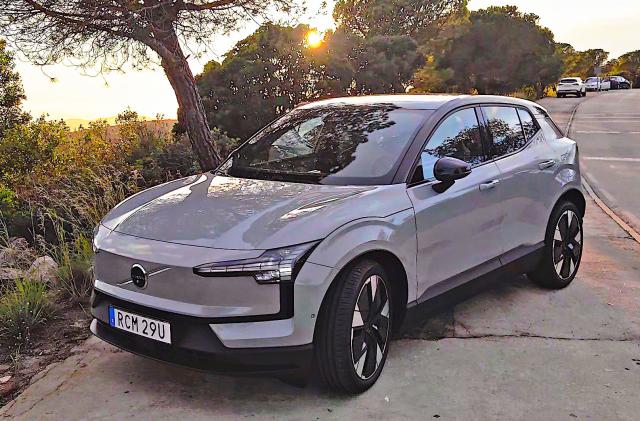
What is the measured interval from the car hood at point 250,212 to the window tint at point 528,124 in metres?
1.84

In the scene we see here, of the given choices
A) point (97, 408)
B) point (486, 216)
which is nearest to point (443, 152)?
point (486, 216)

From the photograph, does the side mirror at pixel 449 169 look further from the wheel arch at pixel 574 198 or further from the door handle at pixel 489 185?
the wheel arch at pixel 574 198

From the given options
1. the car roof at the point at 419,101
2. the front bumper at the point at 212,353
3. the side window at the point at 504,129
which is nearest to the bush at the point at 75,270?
the front bumper at the point at 212,353

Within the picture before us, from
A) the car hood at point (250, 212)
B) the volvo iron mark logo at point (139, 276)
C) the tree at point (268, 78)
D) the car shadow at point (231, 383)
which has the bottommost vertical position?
the car shadow at point (231, 383)

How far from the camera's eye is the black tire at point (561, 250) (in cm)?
487

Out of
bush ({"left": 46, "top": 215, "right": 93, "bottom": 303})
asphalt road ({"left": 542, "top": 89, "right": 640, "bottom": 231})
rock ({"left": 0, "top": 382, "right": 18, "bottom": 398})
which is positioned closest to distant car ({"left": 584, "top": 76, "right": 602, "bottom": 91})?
asphalt road ({"left": 542, "top": 89, "right": 640, "bottom": 231})

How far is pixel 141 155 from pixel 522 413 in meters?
8.19

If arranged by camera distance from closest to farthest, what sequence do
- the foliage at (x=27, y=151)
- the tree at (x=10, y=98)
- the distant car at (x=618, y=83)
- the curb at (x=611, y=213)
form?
the curb at (x=611, y=213)
the foliage at (x=27, y=151)
the tree at (x=10, y=98)
the distant car at (x=618, y=83)

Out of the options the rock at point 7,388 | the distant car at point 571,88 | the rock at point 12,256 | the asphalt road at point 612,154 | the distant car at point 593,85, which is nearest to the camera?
the rock at point 7,388

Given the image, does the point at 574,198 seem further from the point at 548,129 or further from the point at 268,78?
the point at 268,78

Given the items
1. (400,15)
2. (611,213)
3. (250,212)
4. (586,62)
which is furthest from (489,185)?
(586,62)

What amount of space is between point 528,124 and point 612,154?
1216 cm

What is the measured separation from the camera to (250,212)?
10.5 ft

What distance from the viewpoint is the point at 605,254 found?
6.12 meters
